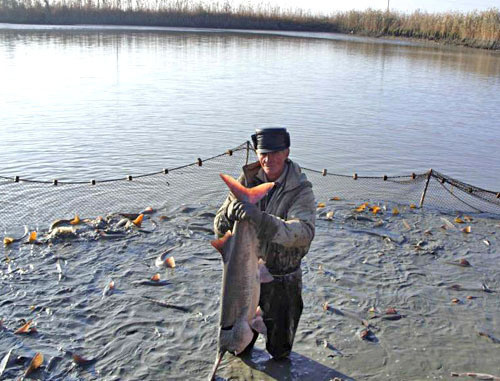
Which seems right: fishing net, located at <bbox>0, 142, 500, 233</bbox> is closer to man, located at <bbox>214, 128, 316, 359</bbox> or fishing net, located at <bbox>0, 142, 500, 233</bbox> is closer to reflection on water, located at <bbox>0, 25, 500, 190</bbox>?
reflection on water, located at <bbox>0, 25, 500, 190</bbox>

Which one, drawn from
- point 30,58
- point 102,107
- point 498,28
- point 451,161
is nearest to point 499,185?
point 451,161

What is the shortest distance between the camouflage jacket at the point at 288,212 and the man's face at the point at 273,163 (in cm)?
6

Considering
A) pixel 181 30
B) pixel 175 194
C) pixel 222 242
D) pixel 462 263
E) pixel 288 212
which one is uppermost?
pixel 181 30

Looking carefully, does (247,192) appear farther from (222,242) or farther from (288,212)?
(288,212)

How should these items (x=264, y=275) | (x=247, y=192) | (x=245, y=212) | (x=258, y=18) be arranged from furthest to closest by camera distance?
(x=258, y=18) < (x=264, y=275) < (x=247, y=192) < (x=245, y=212)

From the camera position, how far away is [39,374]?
4789 millimetres

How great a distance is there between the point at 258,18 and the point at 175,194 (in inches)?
1948

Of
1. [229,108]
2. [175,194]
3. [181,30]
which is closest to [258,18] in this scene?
[181,30]

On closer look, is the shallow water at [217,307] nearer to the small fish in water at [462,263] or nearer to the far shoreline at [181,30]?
the small fish in water at [462,263]

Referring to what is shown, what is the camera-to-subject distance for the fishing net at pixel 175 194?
8898mm

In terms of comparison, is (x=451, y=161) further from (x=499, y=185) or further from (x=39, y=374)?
(x=39, y=374)

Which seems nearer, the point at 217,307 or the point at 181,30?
the point at 217,307

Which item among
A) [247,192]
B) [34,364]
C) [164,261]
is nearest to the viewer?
[247,192]

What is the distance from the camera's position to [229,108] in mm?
17781
